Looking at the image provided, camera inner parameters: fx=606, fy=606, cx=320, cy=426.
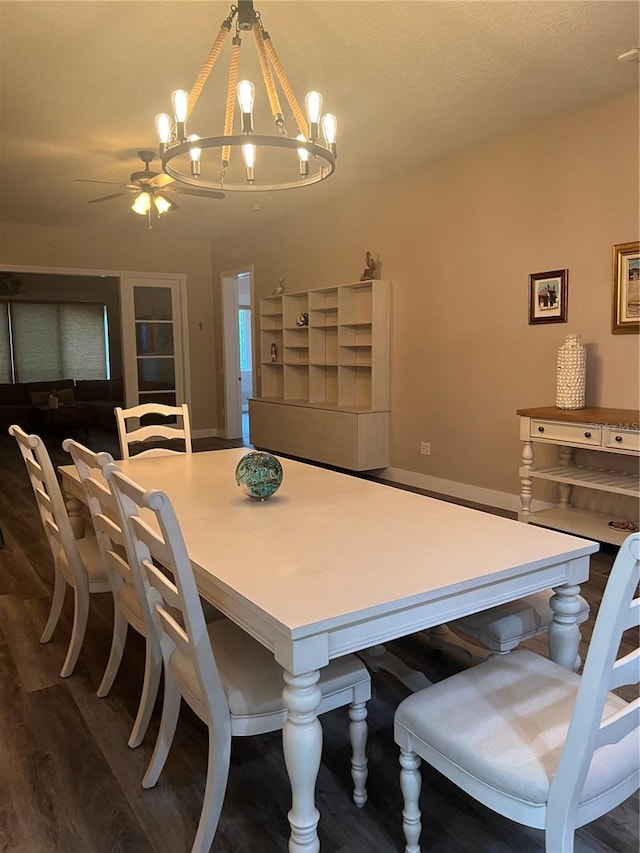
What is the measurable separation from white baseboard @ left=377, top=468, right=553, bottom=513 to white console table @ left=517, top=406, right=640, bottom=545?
1.23 ft

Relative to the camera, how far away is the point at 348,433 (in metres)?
5.62

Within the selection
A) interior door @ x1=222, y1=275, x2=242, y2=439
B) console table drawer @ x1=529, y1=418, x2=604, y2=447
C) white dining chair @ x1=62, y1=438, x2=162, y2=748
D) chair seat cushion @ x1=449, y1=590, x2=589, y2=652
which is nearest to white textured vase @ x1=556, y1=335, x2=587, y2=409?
console table drawer @ x1=529, y1=418, x2=604, y2=447

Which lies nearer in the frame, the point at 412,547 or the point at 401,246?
the point at 412,547

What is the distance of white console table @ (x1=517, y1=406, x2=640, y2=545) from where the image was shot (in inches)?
134

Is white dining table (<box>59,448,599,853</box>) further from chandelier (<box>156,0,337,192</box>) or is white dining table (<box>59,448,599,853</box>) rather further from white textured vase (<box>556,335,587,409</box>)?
white textured vase (<box>556,335,587,409</box>)

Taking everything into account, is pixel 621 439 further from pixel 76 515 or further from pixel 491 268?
pixel 76 515

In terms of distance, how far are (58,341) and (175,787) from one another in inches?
421

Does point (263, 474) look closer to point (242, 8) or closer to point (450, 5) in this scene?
point (242, 8)

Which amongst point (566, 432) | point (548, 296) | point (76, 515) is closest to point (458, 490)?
point (566, 432)

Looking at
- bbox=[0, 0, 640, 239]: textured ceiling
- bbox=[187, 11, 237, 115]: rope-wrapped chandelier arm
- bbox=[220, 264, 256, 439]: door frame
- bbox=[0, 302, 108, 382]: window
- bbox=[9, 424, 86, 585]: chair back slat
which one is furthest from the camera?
bbox=[0, 302, 108, 382]: window

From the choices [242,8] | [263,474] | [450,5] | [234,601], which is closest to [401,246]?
[450,5]

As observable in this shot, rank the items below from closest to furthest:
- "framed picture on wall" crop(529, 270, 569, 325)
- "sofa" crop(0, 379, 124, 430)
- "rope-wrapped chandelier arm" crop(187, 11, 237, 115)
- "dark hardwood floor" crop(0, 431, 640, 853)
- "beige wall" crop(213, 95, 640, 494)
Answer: "dark hardwood floor" crop(0, 431, 640, 853)
"rope-wrapped chandelier arm" crop(187, 11, 237, 115)
"beige wall" crop(213, 95, 640, 494)
"framed picture on wall" crop(529, 270, 569, 325)
"sofa" crop(0, 379, 124, 430)

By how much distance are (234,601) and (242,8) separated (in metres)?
2.31

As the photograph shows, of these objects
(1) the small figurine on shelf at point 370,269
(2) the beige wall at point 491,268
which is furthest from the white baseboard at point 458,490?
(1) the small figurine on shelf at point 370,269
